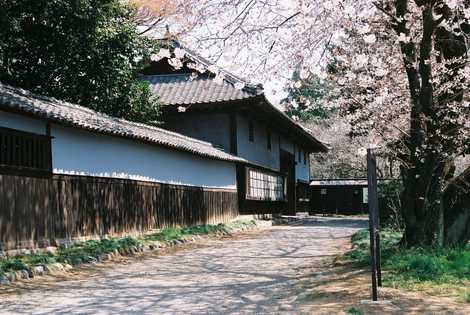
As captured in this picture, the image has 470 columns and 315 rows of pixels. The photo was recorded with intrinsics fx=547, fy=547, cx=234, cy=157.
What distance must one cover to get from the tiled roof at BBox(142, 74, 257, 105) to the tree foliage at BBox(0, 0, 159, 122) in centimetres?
380

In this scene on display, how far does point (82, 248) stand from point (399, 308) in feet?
23.8

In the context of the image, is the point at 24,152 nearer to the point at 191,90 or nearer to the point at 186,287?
the point at 186,287

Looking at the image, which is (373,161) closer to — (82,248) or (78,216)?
(82,248)

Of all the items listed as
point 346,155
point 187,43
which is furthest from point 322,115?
point 187,43

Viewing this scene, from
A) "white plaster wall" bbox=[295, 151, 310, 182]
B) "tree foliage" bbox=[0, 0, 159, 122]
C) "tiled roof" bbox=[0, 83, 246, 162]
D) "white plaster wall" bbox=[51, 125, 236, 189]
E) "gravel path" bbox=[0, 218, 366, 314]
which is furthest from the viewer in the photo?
"white plaster wall" bbox=[295, 151, 310, 182]

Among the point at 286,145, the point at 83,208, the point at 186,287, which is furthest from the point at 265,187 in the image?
the point at 186,287

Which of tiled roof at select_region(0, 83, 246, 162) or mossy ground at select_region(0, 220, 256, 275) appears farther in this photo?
A: tiled roof at select_region(0, 83, 246, 162)

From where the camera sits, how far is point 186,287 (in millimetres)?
8141

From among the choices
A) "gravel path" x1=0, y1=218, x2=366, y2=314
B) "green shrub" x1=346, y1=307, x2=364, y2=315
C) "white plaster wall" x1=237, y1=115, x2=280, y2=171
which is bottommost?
"gravel path" x1=0, y1=218, x2=366, y2=314

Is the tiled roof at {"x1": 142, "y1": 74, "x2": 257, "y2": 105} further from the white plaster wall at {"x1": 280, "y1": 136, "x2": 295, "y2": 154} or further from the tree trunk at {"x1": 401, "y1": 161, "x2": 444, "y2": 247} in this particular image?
the tree trunk at {"x1": 401, "y1": 161, "x2": 444, "y2": 247}

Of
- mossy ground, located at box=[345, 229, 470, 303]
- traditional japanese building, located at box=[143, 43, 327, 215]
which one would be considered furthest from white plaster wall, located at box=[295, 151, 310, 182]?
mossy ground, located at box=[345, 229, 470, 303]

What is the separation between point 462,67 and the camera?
9719 millimetres

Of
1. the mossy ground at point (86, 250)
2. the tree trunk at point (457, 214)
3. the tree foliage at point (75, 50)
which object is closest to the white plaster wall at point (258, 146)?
the tree foliage at point (75, 50)

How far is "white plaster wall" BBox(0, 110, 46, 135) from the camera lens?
10.5m
